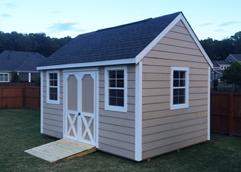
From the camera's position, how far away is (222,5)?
1398 cm

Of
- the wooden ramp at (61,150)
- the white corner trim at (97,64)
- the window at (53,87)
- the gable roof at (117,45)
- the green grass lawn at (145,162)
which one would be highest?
the gable roof at (117,45)

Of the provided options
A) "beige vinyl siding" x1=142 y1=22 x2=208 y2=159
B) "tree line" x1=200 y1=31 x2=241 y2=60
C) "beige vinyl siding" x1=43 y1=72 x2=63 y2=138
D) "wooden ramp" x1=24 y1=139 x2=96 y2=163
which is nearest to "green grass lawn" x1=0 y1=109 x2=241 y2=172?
"wooden ramp" x1=24 y1=139 x2=96 y2=163

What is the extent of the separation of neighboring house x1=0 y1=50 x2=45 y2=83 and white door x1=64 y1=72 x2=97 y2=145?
Result: 29.0 m

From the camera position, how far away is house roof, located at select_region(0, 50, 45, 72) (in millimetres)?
38812

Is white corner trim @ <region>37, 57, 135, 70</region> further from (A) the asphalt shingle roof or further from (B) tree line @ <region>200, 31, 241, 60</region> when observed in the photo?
(B) tree line @ <region>200, 31, 241, 60</region>

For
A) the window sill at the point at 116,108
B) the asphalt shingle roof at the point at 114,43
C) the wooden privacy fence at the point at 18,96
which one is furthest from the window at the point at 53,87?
the wooden privacy fence at the point at 18,96

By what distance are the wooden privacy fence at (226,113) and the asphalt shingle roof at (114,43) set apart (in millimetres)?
4142

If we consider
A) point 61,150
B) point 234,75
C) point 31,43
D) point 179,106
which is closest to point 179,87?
point 179,106

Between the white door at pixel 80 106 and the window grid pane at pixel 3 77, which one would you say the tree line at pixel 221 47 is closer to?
the window grid pane at pixel 3 77

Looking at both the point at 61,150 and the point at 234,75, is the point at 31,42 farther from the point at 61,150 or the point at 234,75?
the point at 61,150

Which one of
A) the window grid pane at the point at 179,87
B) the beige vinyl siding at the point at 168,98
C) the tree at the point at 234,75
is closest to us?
the beige vinyl siding at the point at 168,98

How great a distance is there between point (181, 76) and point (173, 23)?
1664 millimetres

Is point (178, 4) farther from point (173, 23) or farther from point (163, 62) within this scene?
point (163, 62)

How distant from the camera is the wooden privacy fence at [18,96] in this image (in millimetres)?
20531
